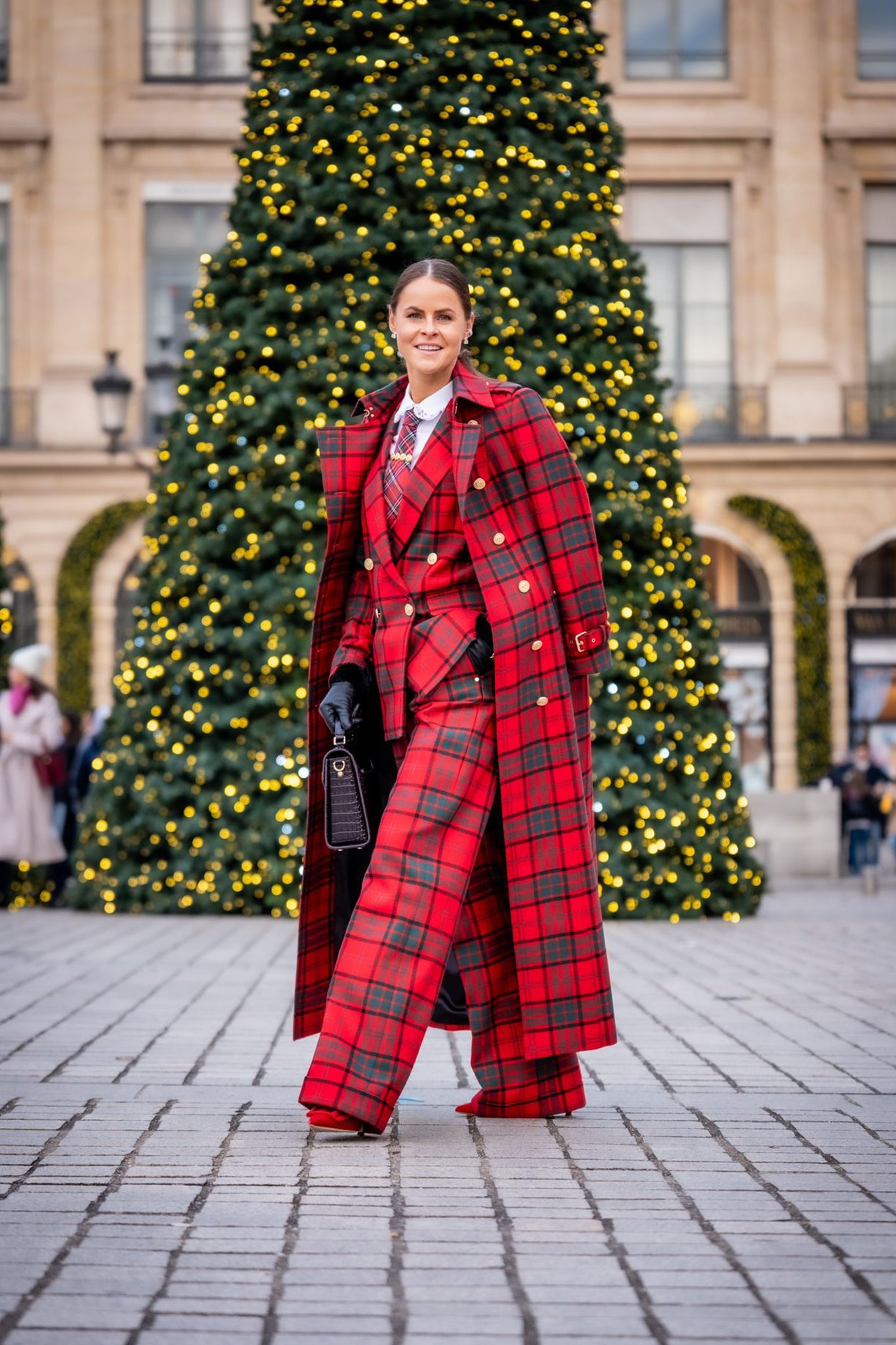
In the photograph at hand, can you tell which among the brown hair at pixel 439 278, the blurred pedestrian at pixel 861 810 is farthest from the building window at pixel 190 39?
the brown hair at pixel 439 278

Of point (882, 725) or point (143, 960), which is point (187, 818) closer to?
point (143, 960)

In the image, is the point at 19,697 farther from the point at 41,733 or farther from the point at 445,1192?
the point at 445,1192

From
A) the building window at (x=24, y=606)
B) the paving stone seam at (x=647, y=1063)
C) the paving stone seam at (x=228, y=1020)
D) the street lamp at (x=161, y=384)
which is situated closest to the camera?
the paving stone seam at (x=647, y=1063)

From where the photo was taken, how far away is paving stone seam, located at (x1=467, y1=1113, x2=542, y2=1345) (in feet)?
10.5

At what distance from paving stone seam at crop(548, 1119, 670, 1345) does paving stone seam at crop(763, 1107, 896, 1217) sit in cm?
54

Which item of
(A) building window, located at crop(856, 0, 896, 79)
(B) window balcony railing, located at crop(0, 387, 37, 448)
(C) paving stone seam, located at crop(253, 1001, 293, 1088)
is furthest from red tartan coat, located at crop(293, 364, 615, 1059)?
(A) building window, located at crop(856, 0, 896, 79)

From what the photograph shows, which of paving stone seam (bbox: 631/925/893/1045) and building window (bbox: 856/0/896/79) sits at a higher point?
building window (bbox: 856/0/896/79)

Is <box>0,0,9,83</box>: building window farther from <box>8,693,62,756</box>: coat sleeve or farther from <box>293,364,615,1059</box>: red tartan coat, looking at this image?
<box>293,364,615,1059</box>: red tartan coat

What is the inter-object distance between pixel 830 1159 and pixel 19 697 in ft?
33.5

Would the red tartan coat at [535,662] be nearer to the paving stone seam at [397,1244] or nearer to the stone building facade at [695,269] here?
the paving stone seam at [397,1244]

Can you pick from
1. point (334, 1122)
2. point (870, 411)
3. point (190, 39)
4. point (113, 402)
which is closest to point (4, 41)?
point (190, 39)

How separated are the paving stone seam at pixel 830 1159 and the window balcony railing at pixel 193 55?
29.5 metres

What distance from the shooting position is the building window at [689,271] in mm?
32875

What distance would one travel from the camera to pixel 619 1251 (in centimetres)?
371
